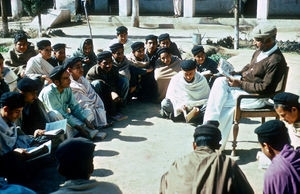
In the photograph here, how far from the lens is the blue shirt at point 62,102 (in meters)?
5.99

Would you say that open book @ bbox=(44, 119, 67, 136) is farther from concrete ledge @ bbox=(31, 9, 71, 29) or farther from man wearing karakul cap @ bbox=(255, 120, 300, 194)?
concrete ledge @ bbox=(31, 9, 71, 29)

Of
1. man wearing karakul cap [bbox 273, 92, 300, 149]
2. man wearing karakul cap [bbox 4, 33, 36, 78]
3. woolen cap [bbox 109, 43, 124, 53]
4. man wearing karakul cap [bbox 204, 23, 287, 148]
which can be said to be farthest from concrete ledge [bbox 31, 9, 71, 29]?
man wearing karakul cap [bbox 273, 92, 300, 149]

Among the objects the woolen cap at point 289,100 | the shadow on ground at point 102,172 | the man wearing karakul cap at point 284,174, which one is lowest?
the shadow on ground at point 102,172

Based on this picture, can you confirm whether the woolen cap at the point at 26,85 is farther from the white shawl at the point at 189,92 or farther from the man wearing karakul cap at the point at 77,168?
the white shawl at the point at 189,92

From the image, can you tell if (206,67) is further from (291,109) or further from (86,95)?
(291,109)

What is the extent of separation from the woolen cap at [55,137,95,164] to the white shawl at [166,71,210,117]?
4258mm

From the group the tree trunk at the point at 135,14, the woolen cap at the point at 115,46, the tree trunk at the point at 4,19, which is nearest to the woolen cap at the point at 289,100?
the woolen cap at the point at 115,46

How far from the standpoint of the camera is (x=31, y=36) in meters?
17.4

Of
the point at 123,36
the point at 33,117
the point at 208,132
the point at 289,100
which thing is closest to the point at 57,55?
the point at 123,36

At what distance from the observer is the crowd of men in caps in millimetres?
3107

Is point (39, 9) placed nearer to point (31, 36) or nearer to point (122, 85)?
point (31, 36)

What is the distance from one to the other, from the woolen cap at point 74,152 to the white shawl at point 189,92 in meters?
4.26

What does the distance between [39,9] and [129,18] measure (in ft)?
16.5

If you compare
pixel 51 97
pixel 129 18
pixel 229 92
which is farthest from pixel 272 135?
pixel 129 18
